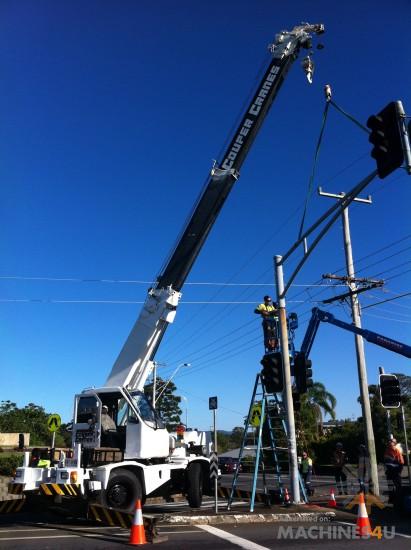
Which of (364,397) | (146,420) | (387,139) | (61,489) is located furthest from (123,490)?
(364,397)

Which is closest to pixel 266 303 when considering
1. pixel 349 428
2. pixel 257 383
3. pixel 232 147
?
pixel 257 383

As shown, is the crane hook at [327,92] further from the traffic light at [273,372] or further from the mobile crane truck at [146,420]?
the traffic light at [273,372]

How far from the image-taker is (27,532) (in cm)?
1010

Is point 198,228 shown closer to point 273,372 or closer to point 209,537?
point 273,372

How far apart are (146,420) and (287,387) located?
365cm

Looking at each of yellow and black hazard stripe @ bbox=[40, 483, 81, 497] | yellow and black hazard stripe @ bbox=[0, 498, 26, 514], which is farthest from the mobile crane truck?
yellow and black hazard stripe @ bbox=[0, 498, 26, 514]

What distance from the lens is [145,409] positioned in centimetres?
1282

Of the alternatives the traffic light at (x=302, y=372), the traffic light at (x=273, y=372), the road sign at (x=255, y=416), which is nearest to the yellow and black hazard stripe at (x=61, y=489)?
the road sign at (x=255, y=416)

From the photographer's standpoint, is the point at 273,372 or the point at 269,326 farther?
the point at 269,326

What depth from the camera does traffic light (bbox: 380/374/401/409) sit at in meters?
13.8

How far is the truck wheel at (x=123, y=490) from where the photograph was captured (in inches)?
440

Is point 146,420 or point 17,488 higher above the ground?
point 146,420

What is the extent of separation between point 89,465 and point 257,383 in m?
4.98

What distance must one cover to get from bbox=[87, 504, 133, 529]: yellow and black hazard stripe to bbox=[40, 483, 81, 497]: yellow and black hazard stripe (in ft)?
1.49
